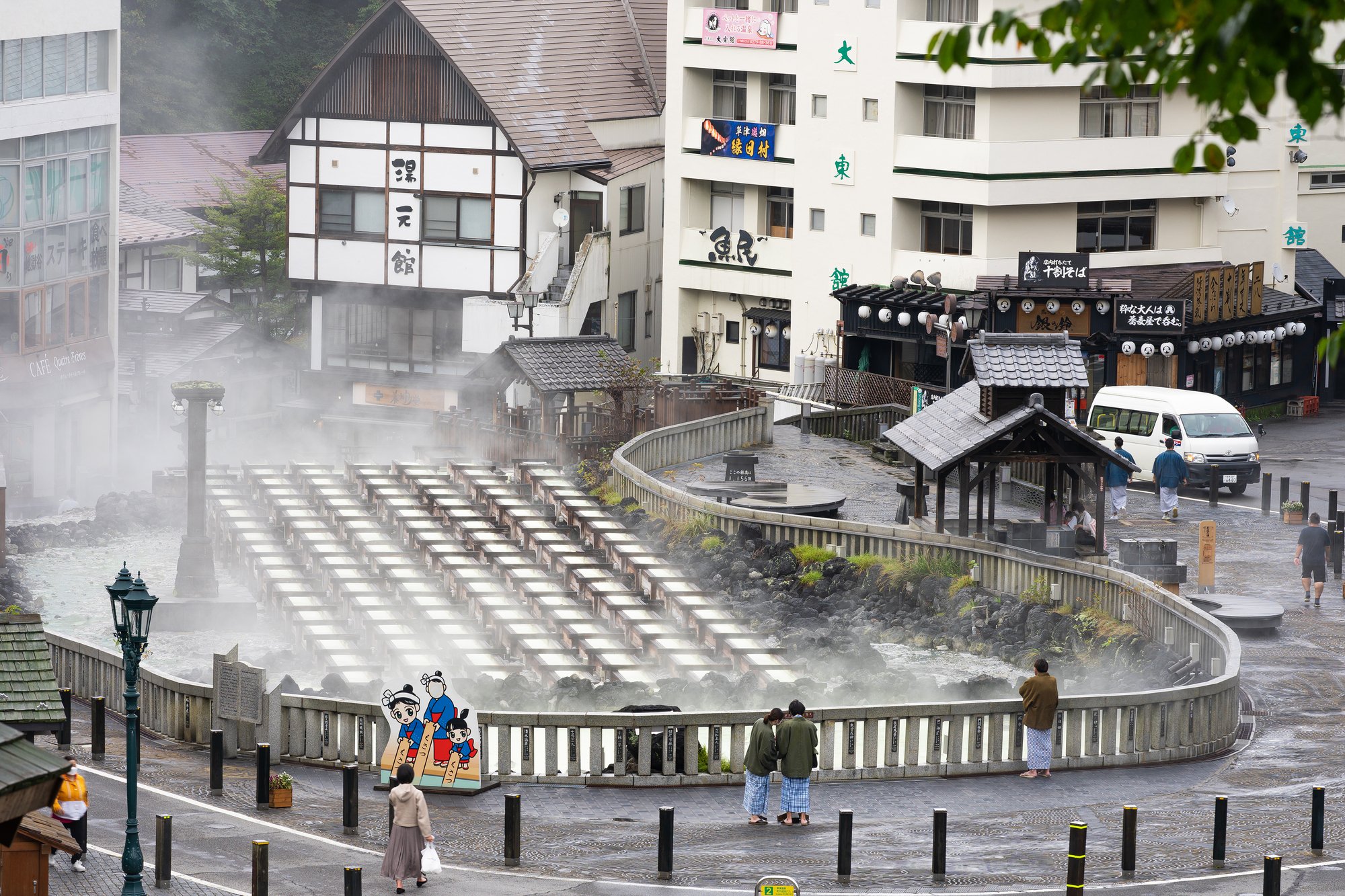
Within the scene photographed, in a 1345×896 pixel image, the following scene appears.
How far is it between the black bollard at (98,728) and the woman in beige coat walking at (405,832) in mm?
6409

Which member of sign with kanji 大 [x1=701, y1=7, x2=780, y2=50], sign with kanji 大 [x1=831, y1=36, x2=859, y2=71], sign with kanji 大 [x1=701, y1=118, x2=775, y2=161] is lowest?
sign with kanji 大 [x1=701, y1=118, x2=775, y2=161]

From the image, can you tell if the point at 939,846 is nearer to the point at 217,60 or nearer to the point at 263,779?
the point at 263,779

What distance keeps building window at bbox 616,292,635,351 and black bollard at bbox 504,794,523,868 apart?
42476mm

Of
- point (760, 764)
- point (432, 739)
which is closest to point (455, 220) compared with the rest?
point (432, 739)

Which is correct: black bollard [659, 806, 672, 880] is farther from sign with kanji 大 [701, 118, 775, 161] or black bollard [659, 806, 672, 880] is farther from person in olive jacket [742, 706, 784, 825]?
sign with kanji 大 [701, 118, 775, 161]

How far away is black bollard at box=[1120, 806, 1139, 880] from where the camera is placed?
19.9m

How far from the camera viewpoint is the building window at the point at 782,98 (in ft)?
192

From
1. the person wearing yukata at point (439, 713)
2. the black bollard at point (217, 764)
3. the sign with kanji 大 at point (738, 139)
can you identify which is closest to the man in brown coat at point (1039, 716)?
the person wearing yukata at point (439, 713)

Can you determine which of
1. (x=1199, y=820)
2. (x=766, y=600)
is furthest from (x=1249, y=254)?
(x=1199, y=820)

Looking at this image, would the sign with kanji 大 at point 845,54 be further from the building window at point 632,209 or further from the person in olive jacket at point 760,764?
the person in olive jacket at point 760,764

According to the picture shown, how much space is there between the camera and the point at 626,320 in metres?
63.3

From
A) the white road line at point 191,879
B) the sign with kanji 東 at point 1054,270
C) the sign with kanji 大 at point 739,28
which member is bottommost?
the white road line at point 191,879

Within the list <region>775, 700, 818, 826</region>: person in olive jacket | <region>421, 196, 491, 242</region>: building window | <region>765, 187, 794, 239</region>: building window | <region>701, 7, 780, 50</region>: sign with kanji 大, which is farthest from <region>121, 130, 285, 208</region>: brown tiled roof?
<region>775, 700, 818, 826</region>: person in olive jacket

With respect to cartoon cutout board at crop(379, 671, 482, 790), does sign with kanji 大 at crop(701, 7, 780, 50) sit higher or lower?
higher
